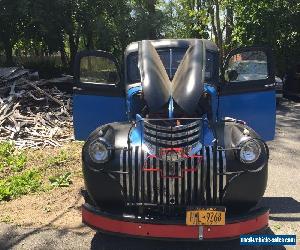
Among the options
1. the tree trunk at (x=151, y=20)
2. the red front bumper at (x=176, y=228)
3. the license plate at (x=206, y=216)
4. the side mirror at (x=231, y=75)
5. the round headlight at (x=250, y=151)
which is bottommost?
the red front bumper at (x=176, y=228)

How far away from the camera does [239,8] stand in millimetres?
19922

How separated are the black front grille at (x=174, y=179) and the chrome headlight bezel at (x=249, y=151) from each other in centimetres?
20

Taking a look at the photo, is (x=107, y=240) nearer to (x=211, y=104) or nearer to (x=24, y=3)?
(x=211, y=104)

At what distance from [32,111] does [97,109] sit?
22.8ft

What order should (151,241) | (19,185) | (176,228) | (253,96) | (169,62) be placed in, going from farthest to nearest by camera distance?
(19,185)
(169,62)
(253,96)
(151,241)
(176,228)

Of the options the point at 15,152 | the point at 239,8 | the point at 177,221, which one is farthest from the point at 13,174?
the point at 239,8

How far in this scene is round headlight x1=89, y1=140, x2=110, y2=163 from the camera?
4660 millimetres

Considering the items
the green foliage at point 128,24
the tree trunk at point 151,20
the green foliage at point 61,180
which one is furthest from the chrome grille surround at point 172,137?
the tree trunk at point 151,20

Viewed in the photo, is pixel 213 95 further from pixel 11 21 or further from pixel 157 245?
pixel 11 21

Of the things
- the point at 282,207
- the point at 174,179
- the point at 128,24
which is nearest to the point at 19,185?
the point at 174,179

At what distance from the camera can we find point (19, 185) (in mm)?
7230

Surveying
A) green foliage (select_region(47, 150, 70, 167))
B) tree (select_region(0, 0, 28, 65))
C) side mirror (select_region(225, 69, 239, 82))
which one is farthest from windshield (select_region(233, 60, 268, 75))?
tree (select_region(0, 0, 28, 65))

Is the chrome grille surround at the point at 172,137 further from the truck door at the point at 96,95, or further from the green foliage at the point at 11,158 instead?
the green foliage at the point at 11,158

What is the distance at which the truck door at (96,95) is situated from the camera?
644cm
